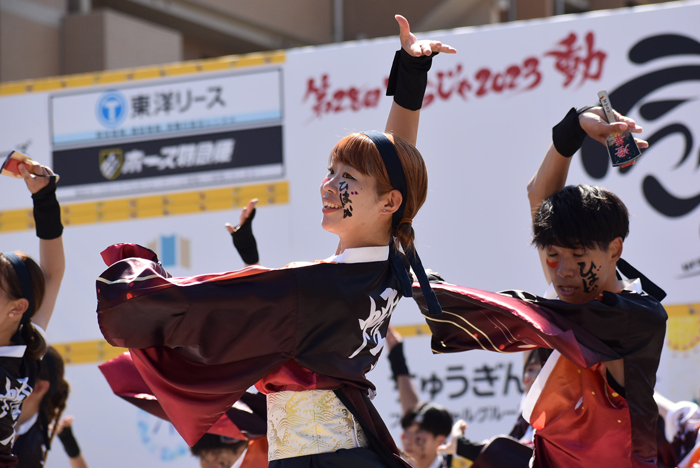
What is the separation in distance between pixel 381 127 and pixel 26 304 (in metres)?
2.52

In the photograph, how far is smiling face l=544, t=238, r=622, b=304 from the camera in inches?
81.6

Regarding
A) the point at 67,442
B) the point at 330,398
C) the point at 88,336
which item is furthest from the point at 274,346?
the point at 88,336

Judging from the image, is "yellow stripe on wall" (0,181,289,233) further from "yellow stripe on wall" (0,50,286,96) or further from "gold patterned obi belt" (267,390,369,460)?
"gold patterned obi belt" (267,390,369,460)

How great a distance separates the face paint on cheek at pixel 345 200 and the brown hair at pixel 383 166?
0.17 ft

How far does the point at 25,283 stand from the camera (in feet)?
8.54

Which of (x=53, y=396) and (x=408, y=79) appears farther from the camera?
(x=53, y=396)

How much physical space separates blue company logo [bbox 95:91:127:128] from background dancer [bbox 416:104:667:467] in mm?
3617

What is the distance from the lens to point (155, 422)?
15.7 ft

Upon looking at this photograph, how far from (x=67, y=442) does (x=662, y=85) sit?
3616mm

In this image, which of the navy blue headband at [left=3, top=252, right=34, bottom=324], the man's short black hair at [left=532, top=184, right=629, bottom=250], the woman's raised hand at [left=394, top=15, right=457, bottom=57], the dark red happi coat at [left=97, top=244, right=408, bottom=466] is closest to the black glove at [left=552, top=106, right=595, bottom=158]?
the man's short black hair at [left=532, top=184, right=629, bottom=250]

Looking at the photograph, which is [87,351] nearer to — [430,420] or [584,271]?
[430,420]

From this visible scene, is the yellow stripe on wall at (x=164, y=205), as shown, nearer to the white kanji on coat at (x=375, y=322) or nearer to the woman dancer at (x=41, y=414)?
the woman dancer at (x=41, y=414)

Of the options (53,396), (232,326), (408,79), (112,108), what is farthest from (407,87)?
(112,108)

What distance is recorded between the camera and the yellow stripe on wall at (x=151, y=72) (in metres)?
4.91
